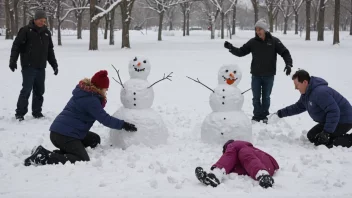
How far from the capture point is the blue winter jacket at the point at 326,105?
4965mm

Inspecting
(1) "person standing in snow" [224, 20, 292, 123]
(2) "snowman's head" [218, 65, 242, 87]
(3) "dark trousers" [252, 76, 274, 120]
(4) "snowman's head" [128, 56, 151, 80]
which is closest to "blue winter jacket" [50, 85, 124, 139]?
(4) "snowman's head" [128, 56, 151, 80]

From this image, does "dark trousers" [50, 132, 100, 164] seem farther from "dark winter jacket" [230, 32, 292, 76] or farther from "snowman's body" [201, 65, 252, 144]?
"dark winter jacket" [230, 32, 292, 76]

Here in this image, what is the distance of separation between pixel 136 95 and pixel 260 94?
2.68 m

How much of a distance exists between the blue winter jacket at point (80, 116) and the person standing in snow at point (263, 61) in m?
2.86

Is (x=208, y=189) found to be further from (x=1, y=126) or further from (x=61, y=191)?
(x=1, y=126)

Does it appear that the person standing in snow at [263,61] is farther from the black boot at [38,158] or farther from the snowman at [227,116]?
the black boot at [38,158]

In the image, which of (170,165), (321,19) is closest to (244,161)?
(170,165)

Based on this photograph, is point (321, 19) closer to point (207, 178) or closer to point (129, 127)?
point (129, 127)

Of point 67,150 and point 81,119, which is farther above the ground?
point 81,119

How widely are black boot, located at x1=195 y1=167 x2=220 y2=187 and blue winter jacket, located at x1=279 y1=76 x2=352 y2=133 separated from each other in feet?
6.79

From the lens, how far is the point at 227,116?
5211mm

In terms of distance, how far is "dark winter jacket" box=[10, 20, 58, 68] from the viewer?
652 centimetres

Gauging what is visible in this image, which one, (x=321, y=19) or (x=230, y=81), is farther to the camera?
(x=321, y=19)

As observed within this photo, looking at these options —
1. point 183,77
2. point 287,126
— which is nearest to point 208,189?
point 287,126
